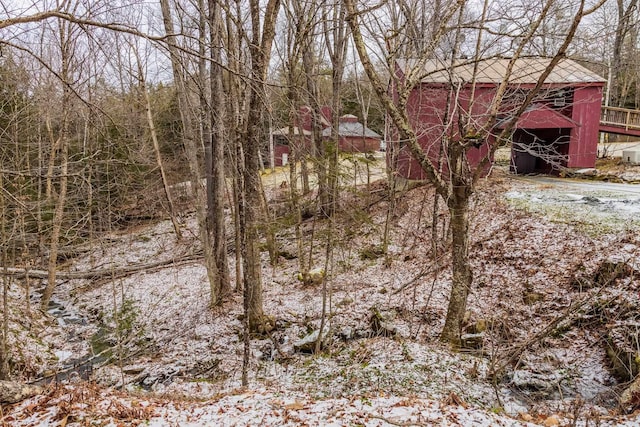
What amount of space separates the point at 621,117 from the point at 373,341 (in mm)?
15666

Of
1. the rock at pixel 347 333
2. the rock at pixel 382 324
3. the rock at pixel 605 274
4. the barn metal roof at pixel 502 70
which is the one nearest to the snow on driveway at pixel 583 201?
the rock at pixel 605 274

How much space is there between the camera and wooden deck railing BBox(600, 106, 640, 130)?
15.6 m

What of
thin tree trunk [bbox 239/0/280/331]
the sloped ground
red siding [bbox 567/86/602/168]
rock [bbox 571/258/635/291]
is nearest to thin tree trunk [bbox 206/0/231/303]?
the sloped ground

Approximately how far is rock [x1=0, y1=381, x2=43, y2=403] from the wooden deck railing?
19.2 metres

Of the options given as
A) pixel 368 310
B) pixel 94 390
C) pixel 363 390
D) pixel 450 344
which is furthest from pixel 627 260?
pixel 94 390

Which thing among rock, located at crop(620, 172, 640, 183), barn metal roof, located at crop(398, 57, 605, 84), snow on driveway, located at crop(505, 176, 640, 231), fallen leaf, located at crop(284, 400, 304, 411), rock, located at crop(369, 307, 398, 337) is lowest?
rock, located at crop(369, 307, 398, 337)

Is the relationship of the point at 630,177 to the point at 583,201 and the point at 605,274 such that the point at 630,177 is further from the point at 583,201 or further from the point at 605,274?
A: the point at 605,274

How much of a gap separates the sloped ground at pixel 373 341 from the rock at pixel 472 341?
0.16 meters

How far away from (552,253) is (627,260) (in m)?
1.70

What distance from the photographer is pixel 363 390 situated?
500 centimetres

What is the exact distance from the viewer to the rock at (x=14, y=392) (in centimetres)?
385

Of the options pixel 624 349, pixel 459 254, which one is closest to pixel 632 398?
pixel 624 349

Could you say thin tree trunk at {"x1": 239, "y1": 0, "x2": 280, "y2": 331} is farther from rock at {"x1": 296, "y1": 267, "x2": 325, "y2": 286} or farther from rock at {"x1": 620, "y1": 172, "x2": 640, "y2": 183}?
rock at {"x1": 620, "y1": 172, "x2": 640, "y2": 183}

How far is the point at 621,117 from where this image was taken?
52.7 feet
